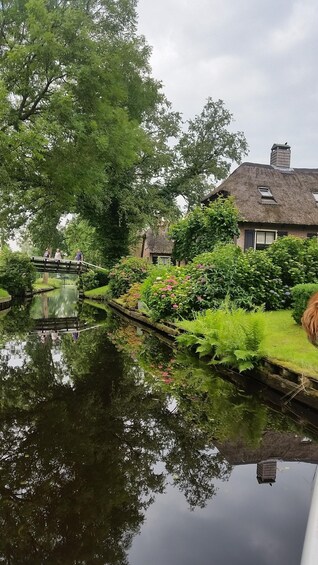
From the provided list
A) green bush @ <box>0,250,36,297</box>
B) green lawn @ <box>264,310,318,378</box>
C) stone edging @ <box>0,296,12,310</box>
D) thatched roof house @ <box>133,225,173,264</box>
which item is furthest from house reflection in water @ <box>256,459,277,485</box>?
thatched roof house @ <box>133,225,173,264</box>

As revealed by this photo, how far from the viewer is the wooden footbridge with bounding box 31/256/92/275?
116 ft

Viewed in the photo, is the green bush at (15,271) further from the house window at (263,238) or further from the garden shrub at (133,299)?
the house window at (263,238)

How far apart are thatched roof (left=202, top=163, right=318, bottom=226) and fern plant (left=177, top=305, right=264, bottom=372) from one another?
15764 mm

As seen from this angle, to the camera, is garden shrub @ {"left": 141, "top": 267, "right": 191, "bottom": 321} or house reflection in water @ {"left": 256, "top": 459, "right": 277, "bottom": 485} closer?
house reflection in water @ {"left": 256, "top": 459, "right": 277, "bottom": 485}

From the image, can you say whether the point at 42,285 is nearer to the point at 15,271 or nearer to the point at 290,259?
the point at 15,271

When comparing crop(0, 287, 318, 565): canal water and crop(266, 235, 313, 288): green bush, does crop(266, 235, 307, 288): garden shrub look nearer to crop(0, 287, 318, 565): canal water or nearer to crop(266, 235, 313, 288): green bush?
crop(266, 235, 313, 288): green bush

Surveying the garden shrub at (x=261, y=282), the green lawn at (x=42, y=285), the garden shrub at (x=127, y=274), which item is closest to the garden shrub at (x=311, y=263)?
the garden shrub at (x=261, y=282)

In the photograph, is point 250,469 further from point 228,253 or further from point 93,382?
point 228,253

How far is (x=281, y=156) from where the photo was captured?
1265 inches

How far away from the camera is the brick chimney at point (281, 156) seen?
105 feet

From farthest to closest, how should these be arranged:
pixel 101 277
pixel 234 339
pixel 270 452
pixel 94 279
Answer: pixel 94 279 → pixel 101 277 → pixel 234 339 → pixel 270 452

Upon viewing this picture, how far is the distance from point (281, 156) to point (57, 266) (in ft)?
62.3

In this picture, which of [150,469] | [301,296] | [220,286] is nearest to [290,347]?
[301,296]

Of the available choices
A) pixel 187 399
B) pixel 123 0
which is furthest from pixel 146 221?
pixel 187 399
